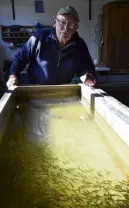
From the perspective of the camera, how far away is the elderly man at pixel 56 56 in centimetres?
216

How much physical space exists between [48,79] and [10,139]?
46.3 inches

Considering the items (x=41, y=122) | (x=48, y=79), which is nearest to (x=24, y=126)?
(x=41, y=122)

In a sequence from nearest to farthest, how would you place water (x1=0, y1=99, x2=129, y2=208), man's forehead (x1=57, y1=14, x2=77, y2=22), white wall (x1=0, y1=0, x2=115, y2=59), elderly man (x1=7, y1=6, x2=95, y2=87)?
1. water (x1=0, y1=99, x2=129, y2=208)
2. man's forehead (x1=57, y1=14, x2=77, y2=22)
3. elderly man (x1=7, y1=6, x2=95, y2=87)
4. white wall (x1=0, y1=0, x2=115, y2=59)

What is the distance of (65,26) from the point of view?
2102 mm

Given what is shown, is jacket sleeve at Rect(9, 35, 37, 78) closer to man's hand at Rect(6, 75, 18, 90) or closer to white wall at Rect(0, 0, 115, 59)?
man's hand at Rect(6, 75, 18, 90)

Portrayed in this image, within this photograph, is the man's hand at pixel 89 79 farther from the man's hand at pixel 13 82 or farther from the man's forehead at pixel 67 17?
the man's hand at pixel 13 82

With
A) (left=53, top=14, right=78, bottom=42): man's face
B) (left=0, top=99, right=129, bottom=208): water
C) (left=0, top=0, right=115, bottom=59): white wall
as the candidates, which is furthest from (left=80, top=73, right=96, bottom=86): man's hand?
(left=0, top=0, right=115, bottom=59): white wall

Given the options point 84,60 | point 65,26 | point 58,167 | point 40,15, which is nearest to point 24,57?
point 65,26

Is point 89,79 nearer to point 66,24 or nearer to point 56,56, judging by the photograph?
point 56,56

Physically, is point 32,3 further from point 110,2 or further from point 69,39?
point 69,39

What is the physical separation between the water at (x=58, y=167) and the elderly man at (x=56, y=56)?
81cm

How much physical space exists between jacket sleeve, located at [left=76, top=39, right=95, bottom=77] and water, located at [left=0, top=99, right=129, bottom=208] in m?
0.93

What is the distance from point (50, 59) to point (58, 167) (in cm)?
146

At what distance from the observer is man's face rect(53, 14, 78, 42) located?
207 cm
